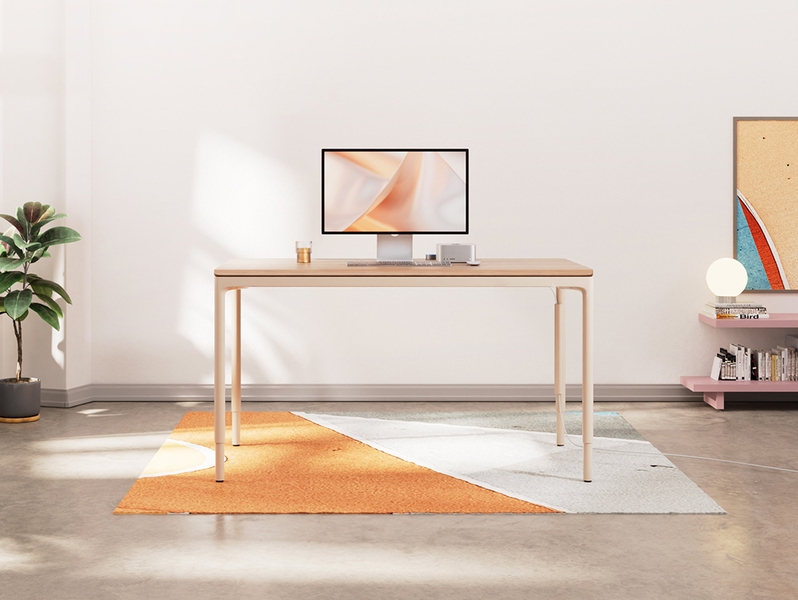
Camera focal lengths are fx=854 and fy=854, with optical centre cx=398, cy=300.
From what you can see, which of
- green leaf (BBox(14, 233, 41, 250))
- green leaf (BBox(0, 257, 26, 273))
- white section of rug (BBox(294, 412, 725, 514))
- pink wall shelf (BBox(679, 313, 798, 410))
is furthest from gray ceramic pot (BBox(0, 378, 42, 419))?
pink wall shelf (BBox(679, 313, 798, 410))

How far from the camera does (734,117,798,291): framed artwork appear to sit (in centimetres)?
491

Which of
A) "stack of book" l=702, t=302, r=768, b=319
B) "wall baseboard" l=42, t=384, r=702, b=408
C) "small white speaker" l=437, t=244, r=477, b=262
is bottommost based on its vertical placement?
"wall baseboard" l=42, t=384, r=702, b=408

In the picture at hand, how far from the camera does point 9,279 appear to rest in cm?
435

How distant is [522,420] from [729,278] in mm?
1479

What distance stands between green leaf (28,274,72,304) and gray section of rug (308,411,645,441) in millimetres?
1523

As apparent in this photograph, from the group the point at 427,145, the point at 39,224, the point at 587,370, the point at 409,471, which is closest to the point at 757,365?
the point at 587,370

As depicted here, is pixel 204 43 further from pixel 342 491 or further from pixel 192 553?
pixel 192 553

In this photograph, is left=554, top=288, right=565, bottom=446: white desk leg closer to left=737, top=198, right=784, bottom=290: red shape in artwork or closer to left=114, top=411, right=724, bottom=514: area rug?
left=114, top=411, right=724, bottom=514: area rug

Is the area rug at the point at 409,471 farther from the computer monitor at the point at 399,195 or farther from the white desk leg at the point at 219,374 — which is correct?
the computer monitor at the point at 399,195

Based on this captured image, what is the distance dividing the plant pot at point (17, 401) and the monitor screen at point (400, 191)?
1.96 m

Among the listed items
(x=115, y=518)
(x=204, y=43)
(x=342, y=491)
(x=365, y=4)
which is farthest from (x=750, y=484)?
(x=204, y=43)

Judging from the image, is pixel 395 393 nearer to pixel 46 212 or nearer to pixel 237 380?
pixel 237 380

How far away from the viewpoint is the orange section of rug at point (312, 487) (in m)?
3.04

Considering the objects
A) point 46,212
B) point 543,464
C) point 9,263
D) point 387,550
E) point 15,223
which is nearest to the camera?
point 387,550
